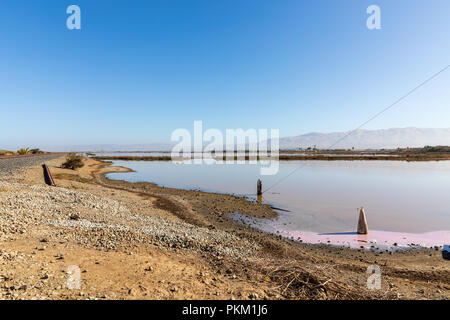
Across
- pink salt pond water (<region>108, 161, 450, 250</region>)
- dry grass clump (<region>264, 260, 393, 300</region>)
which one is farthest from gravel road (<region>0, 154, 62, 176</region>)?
dry grass clump (<region>264, 260, 393, 300</region>)

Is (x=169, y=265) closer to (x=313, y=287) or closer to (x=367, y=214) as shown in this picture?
(x=313, y=287)

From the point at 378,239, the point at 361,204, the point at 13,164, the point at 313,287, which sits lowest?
the point at 378,239

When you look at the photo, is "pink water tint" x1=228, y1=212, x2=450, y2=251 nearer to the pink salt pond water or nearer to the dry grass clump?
the pink salt pond water

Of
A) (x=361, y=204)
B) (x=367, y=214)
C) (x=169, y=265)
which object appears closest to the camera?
(x=169, y=265)

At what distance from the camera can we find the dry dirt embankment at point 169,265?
4732 millimetres

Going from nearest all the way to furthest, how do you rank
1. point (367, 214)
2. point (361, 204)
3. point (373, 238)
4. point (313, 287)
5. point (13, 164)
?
point (313, 287) → point (373, 238) → point (367, 214) → point (361, 204) → point (13, 164)

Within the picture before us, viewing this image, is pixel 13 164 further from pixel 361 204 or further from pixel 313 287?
pixel 361 204

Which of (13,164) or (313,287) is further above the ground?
(13,164)

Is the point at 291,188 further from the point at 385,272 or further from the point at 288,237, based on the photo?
the point at 385,272

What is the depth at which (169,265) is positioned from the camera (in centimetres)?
610

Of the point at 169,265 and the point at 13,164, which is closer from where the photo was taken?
the point at 169,265

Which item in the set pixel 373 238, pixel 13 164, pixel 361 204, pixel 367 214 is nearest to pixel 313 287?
pixel 373 238

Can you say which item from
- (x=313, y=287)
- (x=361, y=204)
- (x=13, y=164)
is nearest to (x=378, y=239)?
(x=361, y=204)
